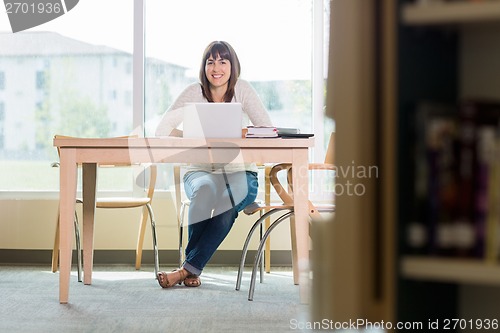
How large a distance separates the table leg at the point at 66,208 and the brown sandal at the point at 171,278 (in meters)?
0.58

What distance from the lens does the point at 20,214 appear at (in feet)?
16.2

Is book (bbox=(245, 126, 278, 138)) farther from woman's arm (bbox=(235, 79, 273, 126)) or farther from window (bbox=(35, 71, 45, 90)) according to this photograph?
window (bbox=(35, 71, 45, 90))

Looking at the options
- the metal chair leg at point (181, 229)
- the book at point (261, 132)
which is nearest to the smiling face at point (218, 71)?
the metal chair leg at point (181, 229)

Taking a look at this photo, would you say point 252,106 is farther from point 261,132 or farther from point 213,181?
point 261,132

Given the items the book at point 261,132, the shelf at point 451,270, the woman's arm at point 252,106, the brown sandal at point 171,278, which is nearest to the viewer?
the shelf at point 451,270

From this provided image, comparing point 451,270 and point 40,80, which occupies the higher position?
point 40,80

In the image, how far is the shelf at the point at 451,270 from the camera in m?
1.17

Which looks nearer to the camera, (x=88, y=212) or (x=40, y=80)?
(x=88, y=212)

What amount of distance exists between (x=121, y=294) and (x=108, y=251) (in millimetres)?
1312

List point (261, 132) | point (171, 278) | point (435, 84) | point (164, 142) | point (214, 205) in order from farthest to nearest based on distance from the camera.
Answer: point (214, 205) → point (171, 278) → point (261, 132) → point (164, 142) → point (435, 84)

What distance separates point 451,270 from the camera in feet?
3.89

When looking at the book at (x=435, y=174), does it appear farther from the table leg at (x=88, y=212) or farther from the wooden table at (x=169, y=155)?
the table leg at (x=88, y=212)

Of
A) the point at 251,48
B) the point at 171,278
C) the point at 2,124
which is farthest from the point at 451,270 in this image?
the point at 2,124

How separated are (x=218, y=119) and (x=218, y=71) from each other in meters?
0.87
